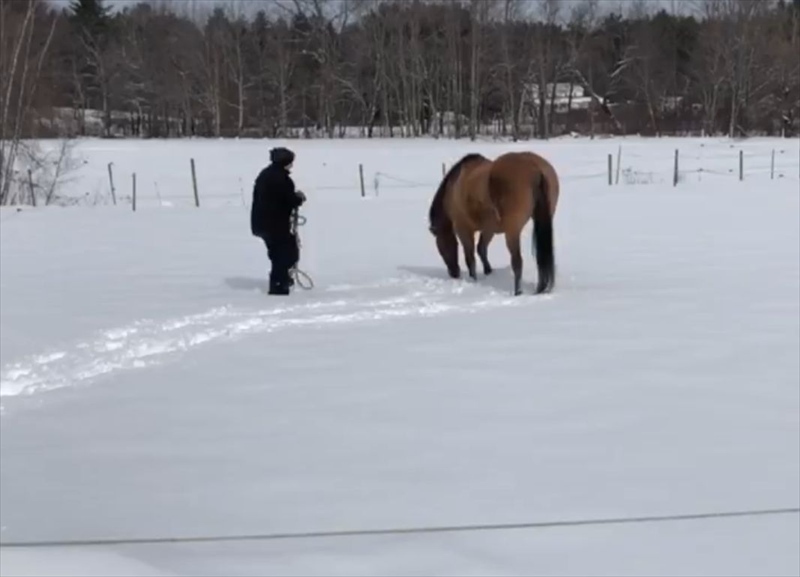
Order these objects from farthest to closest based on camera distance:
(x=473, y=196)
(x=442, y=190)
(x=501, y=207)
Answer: (x=442, y=190), (x=473, y=196), (x=501, y=207)

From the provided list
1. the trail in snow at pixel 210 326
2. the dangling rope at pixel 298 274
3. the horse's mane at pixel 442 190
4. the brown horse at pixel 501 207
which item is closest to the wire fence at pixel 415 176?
the dangling rope at pixel 298 274

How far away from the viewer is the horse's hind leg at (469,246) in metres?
9.95

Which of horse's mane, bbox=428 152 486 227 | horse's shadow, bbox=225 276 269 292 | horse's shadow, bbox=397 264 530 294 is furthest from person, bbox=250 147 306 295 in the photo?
horse's shadow, bbox=397 264 530 294

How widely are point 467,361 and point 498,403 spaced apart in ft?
3.43

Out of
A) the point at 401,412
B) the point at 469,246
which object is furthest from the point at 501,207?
the point at 401,412

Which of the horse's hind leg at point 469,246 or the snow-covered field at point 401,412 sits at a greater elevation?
the horse's hind leg at point 469,246

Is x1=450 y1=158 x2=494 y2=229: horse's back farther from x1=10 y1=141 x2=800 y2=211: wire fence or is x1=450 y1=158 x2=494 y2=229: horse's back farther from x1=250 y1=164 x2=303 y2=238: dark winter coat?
x1=10 y1=141 x2=800 y2=211: wire fence

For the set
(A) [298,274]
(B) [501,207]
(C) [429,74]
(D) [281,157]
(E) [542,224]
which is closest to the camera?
(E) [542,224]

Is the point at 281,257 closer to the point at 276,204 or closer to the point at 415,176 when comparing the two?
the point at 276,204

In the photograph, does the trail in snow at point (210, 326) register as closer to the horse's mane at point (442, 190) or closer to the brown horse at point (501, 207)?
the brown horse at point (501, 207)

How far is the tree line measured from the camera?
166 ft

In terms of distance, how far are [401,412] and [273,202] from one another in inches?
157

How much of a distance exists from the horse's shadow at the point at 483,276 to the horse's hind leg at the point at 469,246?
97mm

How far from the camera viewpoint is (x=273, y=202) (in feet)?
29.8
